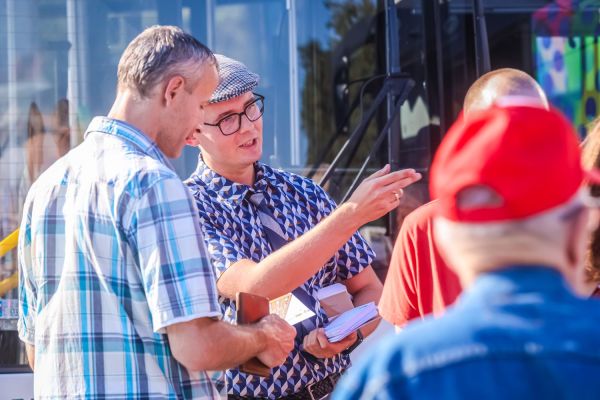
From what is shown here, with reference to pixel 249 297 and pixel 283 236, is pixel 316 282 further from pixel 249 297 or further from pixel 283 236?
pixel 249 297

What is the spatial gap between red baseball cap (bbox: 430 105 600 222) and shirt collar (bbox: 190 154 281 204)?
1611 mm

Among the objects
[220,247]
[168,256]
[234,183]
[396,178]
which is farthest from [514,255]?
[234,183]

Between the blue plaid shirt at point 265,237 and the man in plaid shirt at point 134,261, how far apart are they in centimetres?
46

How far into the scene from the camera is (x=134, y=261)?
A: 2.02 meters

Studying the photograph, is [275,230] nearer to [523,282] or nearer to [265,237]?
[265,237]

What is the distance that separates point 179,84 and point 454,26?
244cm

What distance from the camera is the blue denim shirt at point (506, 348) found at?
110cm

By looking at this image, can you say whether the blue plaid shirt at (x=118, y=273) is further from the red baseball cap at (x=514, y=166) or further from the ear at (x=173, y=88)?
the red baseball cap at (x=514, y=166)

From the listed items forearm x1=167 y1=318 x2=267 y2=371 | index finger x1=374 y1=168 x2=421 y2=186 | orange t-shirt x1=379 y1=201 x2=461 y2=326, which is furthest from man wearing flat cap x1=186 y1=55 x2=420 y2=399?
forearm x1=167 y1=318 x2=267 y2=371

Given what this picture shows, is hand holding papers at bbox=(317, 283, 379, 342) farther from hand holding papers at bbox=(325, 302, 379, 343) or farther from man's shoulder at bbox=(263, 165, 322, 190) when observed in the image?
man's shoulder at bbox=(263, 165, 322, 190)

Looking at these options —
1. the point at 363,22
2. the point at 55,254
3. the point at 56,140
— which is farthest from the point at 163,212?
the point at 363,22

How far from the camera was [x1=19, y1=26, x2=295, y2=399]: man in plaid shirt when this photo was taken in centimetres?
199

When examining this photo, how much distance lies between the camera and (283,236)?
2783 millimetres

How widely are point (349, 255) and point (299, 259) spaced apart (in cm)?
45
